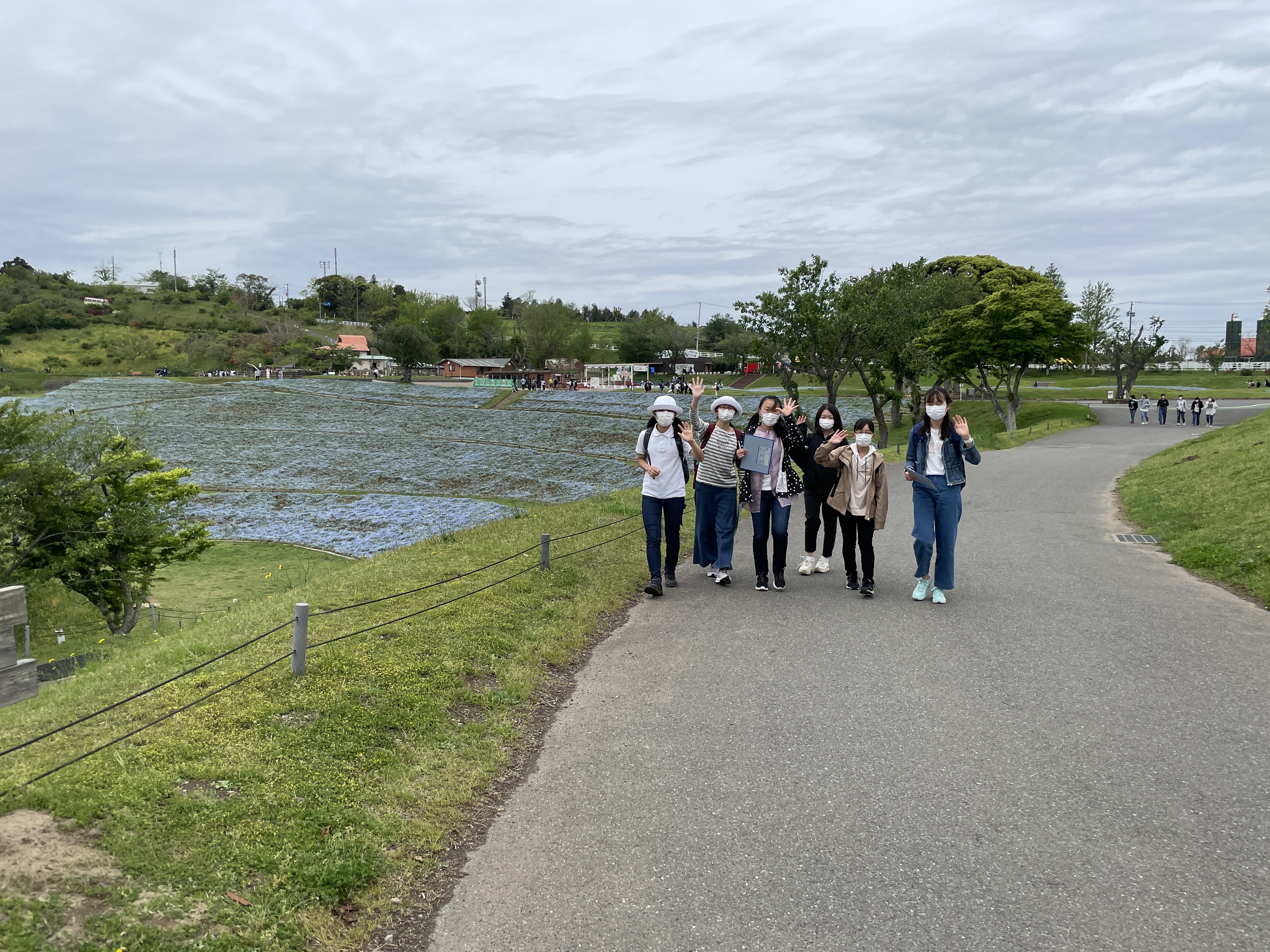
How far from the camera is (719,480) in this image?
9102mm

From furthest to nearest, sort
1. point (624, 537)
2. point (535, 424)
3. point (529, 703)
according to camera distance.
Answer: point (535, 424), point (624, 537), point (529, 703)

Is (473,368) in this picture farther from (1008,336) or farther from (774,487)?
(774,487)

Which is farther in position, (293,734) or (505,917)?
(293,734)

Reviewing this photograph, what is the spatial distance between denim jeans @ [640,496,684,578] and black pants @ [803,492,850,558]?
5.28 ft

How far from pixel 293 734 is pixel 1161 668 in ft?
21.2

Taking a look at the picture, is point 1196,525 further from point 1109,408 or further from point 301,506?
point 1109,408

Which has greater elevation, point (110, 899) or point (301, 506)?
point (110, 899)

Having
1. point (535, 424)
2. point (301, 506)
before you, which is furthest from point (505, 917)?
point (535, 424)

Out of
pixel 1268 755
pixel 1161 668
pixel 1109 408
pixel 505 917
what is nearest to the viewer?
pixel 505 917

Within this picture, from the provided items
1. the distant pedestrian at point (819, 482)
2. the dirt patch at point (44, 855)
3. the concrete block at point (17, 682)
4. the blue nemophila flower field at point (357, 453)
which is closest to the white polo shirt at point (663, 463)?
the distant pedestrian at point (819, 482)

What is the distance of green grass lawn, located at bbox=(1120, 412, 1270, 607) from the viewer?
1011 cm

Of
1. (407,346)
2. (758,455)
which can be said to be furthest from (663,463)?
(407,346)

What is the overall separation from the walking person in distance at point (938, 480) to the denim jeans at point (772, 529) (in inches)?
54.6

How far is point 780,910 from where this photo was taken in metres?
3.42
